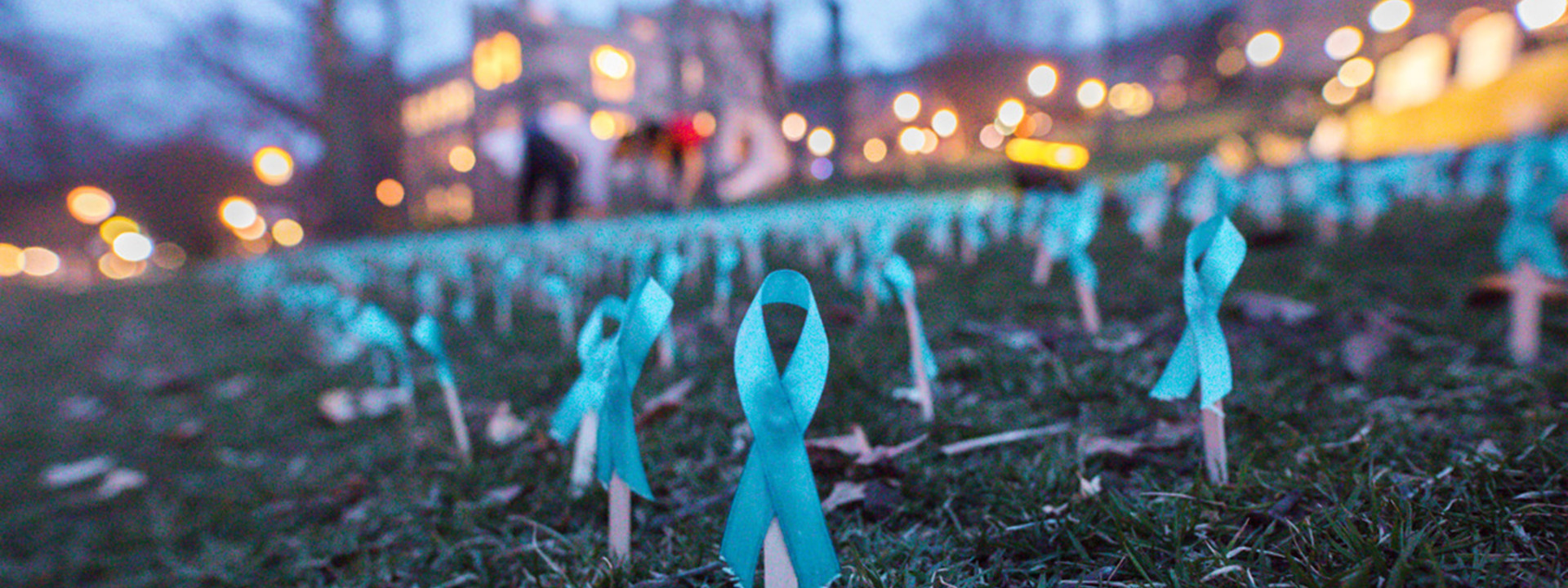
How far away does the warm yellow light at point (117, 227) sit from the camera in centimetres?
2383

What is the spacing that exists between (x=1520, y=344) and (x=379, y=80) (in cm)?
1889

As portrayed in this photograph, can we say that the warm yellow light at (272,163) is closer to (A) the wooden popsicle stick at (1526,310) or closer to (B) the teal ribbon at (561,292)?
(B) the teal ribbon at (561,292)

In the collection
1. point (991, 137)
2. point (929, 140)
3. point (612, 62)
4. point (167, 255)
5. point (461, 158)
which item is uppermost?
point (612, 62)

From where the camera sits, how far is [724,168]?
1797 cm

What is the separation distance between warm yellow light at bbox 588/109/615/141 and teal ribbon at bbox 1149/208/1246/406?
2672 cm

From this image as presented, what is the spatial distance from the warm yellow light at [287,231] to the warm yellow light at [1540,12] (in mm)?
39972

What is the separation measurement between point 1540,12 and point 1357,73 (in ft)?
37.4

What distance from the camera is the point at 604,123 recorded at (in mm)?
26953

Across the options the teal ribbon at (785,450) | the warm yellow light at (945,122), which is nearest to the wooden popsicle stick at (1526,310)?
the teal ribbon at (785,450)

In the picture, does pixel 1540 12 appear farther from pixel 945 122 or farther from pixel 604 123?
pixel 604 123

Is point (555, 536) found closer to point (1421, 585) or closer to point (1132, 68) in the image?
point (1421, 585)

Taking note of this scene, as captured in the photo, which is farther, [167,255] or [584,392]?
[167,255]

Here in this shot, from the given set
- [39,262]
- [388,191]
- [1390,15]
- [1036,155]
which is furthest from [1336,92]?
[39,262]

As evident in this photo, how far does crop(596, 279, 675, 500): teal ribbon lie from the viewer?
28.3 inches
